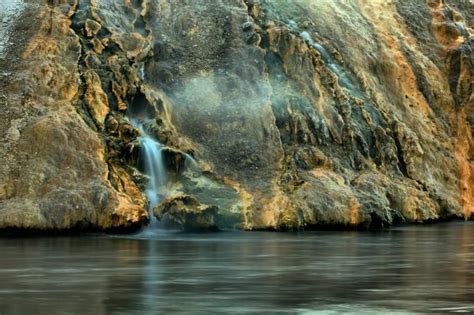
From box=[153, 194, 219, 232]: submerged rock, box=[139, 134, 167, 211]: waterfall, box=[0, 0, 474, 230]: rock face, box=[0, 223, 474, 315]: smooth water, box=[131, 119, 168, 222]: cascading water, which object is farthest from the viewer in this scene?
box=[139, 134, 167, 211]: waterfall

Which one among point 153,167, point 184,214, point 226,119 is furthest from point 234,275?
point 226,119

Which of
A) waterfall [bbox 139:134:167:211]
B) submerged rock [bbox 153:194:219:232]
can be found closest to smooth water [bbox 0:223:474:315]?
submerged rock [bbox 153:194:219:232]

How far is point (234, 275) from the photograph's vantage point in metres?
20.0

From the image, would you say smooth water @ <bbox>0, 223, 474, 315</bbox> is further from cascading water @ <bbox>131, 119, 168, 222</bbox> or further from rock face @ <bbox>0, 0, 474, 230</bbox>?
cascading water @ <bbox>131, 119, 168, 222</bbox>

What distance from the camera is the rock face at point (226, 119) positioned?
36344 millimetres

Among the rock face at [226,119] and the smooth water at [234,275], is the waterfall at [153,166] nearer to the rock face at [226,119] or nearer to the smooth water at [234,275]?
the rock face at [226,119]

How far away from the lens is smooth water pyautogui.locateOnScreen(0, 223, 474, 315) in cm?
1542

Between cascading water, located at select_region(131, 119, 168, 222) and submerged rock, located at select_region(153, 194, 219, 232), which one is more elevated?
cascading water, located at select_region(131, 119, 168, 222)

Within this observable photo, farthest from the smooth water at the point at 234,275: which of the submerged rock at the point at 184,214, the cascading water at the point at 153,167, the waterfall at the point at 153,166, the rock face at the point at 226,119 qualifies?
the waterfall at the point at 153,166

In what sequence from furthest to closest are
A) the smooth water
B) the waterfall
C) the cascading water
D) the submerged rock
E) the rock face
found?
1. the waterfall
2. the cascading water
3. the rock face
4. the submerged rock
5. the smooth water

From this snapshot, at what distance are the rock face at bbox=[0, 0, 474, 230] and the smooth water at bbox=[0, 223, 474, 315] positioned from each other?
15.6 ft

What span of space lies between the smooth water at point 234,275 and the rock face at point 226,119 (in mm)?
4749

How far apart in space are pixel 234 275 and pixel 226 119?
23518 mm

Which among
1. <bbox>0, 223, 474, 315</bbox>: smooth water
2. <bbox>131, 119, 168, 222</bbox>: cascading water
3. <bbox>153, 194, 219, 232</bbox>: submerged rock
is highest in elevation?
<bbox>131, 119, 168, 222</bbox>: cascading water
